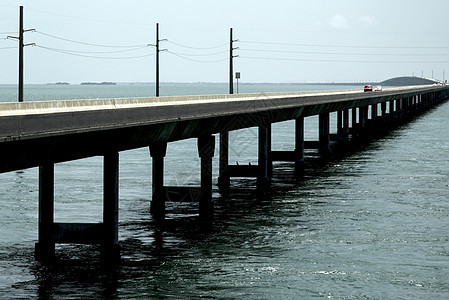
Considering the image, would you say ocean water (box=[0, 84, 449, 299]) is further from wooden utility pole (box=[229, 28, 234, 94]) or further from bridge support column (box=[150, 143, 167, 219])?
wooden utility pole (box=[229, 28, 234, 94])

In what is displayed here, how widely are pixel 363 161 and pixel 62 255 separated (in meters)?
37.1

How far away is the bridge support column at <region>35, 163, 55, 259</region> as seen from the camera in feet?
81.6

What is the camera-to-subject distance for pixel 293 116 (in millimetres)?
51906

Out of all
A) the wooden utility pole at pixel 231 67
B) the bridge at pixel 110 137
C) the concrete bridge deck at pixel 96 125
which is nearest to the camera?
the concrete bridge deck at pixel 96 125

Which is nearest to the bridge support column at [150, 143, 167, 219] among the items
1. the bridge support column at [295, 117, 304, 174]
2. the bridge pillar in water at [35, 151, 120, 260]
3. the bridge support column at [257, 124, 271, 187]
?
the bridge pillar in water at [35, 151, 120, 260]

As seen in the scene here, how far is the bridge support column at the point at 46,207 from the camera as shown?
24.9m

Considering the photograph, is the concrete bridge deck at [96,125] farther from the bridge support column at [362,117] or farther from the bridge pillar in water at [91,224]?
the bridge support column at [362,117]

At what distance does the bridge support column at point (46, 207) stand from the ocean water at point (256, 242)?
660 mm

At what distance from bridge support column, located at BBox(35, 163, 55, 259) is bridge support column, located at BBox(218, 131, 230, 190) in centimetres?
1421

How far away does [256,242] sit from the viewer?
1159 inches

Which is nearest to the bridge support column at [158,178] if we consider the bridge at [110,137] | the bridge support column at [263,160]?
the bridge at [110,137]

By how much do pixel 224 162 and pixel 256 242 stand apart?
13058 mm

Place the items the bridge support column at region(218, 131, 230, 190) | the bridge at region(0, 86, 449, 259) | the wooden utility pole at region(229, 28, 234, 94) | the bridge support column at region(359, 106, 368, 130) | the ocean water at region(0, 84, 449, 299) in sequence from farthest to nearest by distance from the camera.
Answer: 1. the bridge support column at region(359, 106, 368, 130)
2. the wooden utility pole at region(229, 28, 234, 94)
3. the bridge support column at region(218, 131, 230, 190)
4. the ocean water at region(0, 84, 449, 299)
5. the bridge at region(0, 86, 449, 259)

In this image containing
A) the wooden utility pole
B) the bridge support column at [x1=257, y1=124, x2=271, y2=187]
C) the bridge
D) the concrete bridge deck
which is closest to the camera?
the concrete bridge deck
